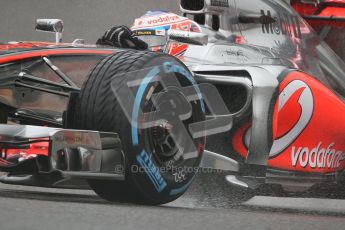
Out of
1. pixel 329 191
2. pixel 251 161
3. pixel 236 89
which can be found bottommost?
pixel 329 191

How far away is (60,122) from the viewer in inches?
190

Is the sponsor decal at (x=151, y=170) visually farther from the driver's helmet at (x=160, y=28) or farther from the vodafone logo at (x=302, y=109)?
the driver's helmet at (x=160, y=28)

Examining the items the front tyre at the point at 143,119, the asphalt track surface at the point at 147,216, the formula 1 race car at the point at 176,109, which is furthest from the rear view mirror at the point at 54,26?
the front tyre at the point at 143,119

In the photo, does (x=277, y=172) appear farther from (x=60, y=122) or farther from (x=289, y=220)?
(x=60, y=122)

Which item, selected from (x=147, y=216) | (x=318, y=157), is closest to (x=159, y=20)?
(x=318, y=157)

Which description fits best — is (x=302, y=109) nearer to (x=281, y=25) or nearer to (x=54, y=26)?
(x=281, y=25)

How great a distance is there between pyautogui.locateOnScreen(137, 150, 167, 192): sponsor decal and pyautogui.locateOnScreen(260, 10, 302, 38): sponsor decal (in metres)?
2.18

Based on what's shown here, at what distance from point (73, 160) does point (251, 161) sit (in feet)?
3.77

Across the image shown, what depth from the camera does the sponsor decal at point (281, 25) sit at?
6.14 meters

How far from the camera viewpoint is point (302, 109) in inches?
199

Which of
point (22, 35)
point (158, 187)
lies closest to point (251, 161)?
point (158, 187)

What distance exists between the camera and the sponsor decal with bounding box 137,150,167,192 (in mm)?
4148

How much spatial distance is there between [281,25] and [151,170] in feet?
7.85

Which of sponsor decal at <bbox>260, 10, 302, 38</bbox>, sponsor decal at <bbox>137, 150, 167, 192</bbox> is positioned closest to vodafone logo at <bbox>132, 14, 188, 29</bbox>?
sponsor decal at <bbox>260, 10, 302, 38</bbox>
